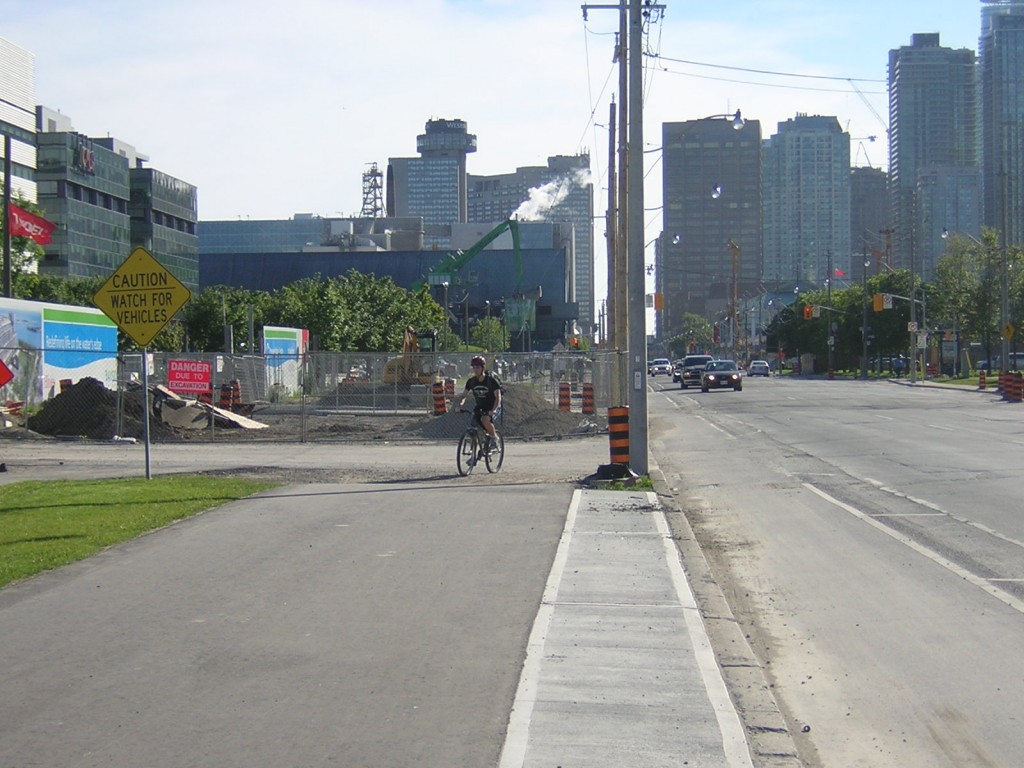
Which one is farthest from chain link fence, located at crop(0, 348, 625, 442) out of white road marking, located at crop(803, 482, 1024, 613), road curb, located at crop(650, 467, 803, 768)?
road curb, located at crop(650, 467, 803, 768)

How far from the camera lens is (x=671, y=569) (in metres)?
9.95

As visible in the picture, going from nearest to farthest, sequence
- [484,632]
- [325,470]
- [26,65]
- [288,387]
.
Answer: [484,632] → [325,470] → [288,387] → [26,65]

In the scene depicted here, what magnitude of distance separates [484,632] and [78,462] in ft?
52.6

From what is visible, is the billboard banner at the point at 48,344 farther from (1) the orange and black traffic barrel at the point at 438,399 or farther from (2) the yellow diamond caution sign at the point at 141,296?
(2) the yellow diamond caution sign at the point at 141,296

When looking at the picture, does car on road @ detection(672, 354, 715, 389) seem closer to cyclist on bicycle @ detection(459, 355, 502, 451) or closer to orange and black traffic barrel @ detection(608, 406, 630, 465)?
cyclist on bicycle @ detection(459, 355, 502, 451)

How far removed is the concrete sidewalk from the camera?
5.41 meters

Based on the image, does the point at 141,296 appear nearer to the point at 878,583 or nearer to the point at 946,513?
the point at 946,513

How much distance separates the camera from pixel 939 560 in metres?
10.5

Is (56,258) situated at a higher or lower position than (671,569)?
higher

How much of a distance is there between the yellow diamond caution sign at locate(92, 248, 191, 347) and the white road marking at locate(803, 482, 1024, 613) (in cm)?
914

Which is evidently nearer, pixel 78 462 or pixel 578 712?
pixel 578 712

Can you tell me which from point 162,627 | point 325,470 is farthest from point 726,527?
point 325,470

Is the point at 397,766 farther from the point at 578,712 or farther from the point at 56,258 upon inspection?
the point at 56,258

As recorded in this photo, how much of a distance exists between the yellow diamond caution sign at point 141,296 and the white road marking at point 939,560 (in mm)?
9137
